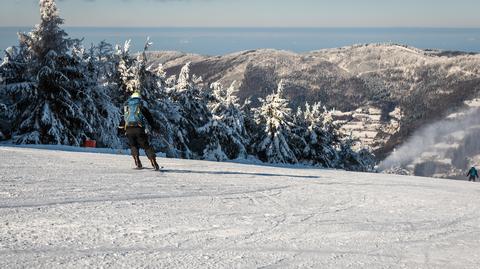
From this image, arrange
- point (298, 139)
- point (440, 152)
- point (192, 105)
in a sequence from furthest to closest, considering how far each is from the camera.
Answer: point (440, 152)
point (298, 139)
point (192, 105)

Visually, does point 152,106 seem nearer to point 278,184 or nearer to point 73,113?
point 73,113

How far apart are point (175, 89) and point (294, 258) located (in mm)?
32431

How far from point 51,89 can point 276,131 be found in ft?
52.9

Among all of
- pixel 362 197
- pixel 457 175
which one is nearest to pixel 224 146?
pixel 362 197

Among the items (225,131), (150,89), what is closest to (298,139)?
(225,131)

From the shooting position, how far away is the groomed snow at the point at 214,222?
18.2ft

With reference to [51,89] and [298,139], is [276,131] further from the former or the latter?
[51,89]

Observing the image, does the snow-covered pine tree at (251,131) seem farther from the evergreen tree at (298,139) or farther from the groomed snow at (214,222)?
the groomed snow at (214,222)

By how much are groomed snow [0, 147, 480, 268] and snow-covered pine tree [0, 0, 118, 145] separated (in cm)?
1483

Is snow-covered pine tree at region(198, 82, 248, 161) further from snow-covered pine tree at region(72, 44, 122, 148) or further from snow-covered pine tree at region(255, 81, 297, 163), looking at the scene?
snow-covered pine tree at region(72, 44, 122, 148)

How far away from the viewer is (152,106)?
102 ft

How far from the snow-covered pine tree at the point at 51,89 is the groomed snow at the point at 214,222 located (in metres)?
14.8

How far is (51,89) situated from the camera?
27.1 metres

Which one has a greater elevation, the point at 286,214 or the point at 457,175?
the point at 286,214
